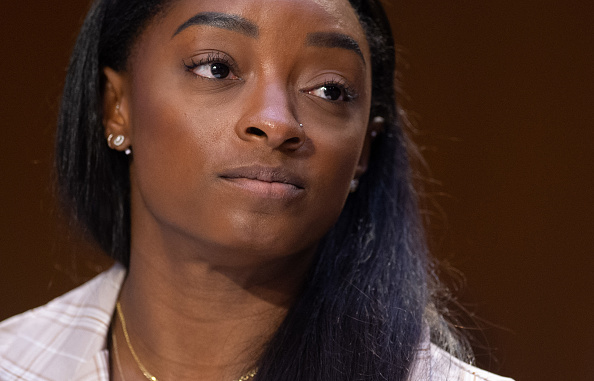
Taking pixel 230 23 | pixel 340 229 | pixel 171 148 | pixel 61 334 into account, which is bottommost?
pixel 61 334

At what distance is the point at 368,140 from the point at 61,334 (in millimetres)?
810

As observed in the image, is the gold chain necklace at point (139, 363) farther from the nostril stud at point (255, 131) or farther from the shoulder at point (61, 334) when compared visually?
the nostril stud at point (255, 131)

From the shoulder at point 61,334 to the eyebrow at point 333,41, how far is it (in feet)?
2.38

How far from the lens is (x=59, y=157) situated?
1.85 m

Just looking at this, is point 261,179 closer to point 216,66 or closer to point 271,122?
point 271,122

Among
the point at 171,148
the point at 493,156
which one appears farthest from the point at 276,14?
the point at 493,156

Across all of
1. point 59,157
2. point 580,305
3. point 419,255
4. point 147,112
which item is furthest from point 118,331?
point 580,305

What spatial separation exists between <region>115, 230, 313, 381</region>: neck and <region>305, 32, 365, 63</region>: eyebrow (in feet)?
1.37

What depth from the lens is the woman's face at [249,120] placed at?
145 cm

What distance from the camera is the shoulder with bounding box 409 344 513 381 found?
150cm

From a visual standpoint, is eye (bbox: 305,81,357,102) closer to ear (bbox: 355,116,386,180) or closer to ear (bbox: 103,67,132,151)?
ear (bbox: 355,116,386,180)

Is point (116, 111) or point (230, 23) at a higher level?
point (230, 23)

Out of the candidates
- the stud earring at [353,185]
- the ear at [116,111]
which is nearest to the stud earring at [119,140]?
the ear at [116,111]

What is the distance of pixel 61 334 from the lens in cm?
185
